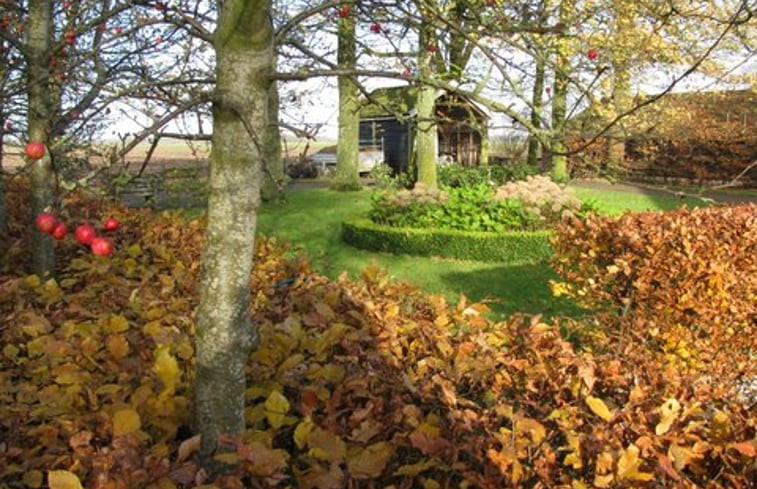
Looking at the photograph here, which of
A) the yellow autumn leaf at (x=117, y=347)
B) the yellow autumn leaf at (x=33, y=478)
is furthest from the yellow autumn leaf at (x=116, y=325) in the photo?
the yellow autumn leaf at (x=33, y=478)

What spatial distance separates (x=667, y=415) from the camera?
176 cm

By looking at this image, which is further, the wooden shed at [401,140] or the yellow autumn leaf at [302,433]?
the wooden shed at [401,140]

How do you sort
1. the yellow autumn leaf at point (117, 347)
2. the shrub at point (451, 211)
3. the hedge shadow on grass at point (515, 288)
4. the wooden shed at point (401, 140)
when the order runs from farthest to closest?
the wooden shed at point (401, 140) → the shrub at point (451, 211) → the hedge shadow on grass at point (515, 288) → the yellow autumn leaf at point (117, 347)

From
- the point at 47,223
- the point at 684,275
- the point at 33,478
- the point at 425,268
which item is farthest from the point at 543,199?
the point at 33,478

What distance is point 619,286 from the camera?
5.27 m

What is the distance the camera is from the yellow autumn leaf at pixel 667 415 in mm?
1717

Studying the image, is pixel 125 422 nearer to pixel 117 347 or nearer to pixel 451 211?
pixel 117 347

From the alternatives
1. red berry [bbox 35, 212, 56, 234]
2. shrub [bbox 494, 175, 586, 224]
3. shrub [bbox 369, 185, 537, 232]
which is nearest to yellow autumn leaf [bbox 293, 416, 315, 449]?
red berry [bbox 35, 212, 56, 234]

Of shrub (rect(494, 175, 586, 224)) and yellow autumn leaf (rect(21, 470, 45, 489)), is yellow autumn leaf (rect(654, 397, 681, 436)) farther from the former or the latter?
shrub (rect(494, 175, 586, 224))

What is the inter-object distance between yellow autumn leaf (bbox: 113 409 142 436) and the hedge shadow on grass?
5.51 meters

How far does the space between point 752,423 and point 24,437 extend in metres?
2.23

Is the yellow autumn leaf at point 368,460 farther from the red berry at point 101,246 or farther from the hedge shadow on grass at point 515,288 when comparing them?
the hedge shadow on grass at point 515,288

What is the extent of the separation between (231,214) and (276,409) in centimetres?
66

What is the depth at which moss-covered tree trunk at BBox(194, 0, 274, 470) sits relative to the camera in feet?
5.61
